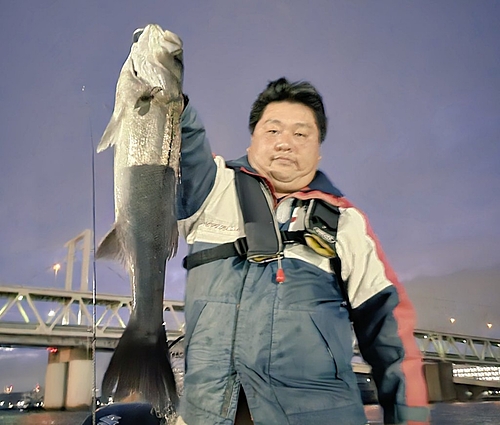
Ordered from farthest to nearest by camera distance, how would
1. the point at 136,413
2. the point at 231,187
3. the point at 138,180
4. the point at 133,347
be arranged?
1. the point at 136,413
2. the point at 231,187
3. the point at 138,180
4. the point at 133,347

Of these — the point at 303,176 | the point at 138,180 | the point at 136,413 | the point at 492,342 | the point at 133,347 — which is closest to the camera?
the point at 133,347

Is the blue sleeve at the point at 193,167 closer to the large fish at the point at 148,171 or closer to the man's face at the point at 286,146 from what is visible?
the large fish at the point at 148,171

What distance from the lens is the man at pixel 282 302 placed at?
4.93 ft

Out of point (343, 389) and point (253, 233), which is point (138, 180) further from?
point (343, 389)

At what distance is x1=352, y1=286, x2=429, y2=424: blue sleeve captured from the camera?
5.33 feet

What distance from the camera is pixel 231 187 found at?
5.87ft

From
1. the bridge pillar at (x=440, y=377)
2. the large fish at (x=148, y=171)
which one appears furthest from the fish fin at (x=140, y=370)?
the bridge pillar at (x=440, y=377)

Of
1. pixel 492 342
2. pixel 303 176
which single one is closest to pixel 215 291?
pixel 303 176

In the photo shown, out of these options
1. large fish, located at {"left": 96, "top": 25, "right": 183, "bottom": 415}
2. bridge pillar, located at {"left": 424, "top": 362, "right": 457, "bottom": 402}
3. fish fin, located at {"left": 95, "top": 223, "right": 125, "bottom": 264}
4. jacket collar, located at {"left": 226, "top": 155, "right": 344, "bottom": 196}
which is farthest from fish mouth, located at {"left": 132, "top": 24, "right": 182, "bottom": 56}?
bridge pillar, located at {"left": 424, "top": 362, "right": 457, "bottom": 402}

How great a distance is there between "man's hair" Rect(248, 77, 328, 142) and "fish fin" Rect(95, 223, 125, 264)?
820 mm

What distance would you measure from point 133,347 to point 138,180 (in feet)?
1.76

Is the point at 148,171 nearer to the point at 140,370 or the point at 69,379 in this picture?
the point at 140,370

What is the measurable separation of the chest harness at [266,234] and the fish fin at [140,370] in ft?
1.07

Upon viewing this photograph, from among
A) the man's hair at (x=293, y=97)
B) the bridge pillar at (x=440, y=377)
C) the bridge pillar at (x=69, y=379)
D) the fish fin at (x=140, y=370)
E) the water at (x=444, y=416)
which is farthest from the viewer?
the water at (x=444, y=416)
